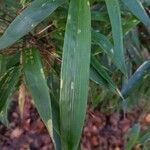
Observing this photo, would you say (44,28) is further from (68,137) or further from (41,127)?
(41,127)

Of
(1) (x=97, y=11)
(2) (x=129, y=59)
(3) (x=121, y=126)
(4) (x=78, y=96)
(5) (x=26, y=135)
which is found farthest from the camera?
(3) (x=121, y=126)

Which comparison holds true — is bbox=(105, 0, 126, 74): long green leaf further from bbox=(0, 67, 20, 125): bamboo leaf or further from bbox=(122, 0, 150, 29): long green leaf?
bbox=(0, 67, 20, 125): bamboo leaf

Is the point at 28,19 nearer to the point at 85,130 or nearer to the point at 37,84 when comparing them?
the point at 37,84

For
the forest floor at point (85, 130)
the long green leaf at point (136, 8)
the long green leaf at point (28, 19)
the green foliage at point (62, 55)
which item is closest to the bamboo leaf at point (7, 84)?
the green foliage at point (62, 55)

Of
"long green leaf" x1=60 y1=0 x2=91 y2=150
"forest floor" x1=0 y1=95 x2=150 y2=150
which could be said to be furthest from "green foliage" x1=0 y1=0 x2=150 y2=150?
"forest floor" x1=0 y1=95 x2=150 y2=150

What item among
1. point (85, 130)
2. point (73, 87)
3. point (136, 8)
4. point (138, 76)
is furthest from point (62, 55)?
point (85, 130)

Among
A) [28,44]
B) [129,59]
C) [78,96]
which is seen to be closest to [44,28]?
[28,44]

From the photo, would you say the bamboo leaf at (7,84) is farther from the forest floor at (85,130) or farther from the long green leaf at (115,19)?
the forest floor at (85,130)
